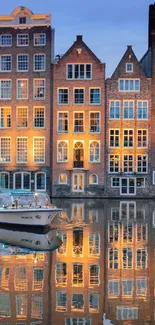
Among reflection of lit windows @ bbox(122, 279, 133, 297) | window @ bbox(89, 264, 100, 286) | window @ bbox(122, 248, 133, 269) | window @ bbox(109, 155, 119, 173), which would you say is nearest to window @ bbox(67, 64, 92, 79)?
window @ bbox(109, 155, 119, 173)

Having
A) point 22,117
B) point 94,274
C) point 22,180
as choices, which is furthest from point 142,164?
point 94,274

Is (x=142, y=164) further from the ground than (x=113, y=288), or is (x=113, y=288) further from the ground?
(x=142, y=164)

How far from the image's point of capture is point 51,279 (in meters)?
19.6

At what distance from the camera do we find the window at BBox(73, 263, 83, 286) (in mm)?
19297

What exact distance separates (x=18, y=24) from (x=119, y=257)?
4337cm

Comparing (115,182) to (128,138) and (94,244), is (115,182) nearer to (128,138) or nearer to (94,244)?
(128,138)

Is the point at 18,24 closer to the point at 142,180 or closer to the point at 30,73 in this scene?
the point at 30,73

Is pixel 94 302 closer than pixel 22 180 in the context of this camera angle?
Yes

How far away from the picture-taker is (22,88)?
6103cm

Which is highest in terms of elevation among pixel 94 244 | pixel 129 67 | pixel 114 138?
pixel 129 67

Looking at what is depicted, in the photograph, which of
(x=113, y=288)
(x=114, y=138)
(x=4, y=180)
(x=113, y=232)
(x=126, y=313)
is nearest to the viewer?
(x=126, y=313)

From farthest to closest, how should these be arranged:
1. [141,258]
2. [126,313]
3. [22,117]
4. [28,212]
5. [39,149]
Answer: [22,117] < [39,149] < [28,212] < [141,258] < [126,313]

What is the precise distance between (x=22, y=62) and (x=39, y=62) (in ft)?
6.58

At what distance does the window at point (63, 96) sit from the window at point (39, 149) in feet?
15.3
